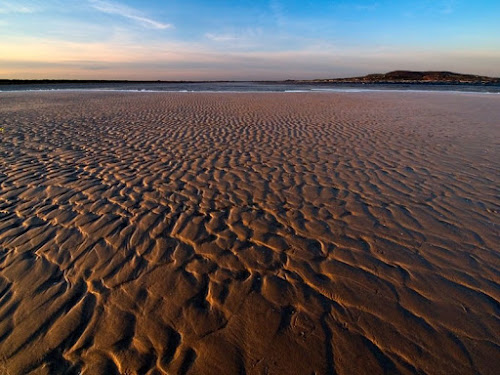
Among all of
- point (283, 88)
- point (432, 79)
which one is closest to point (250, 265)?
point (283, 88)

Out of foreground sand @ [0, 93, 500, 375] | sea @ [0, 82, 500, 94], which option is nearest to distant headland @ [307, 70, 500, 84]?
sea @ [0, 82, 500, 94]

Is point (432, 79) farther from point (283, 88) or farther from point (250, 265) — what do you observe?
point (250, 265)

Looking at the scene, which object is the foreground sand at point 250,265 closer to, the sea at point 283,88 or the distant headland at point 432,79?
the sea at point 283,88

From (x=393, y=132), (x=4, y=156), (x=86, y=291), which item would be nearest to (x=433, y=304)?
(x=86, y=291)

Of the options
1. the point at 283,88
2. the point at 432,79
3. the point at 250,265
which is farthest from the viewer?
the point at 432,79

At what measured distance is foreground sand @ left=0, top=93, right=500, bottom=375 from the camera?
2.56 m

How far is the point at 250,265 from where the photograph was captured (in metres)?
3.67

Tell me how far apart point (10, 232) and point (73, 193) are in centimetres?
146

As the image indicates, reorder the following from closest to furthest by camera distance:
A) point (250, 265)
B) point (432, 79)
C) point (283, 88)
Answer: point (250, 265)
point (283, 88)
point (432, 79)

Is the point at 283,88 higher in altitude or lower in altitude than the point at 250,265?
lower

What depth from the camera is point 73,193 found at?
5676 mm

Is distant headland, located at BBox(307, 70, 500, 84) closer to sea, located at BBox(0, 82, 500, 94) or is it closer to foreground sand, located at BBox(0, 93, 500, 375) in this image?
sea, located at BBox(0, 82, 500, 94)

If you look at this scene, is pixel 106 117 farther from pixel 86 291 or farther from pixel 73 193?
pixel 86 291

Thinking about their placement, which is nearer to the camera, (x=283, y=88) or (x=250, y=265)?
(x=250, y=265)
